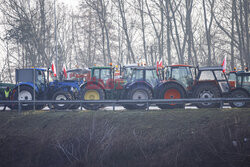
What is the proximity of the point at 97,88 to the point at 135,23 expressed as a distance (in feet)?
59.8

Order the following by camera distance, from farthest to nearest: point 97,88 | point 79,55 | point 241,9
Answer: point 79,55 → point 241,9 → point 97,88

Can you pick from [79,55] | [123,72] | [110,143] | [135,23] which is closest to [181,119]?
[110,143]

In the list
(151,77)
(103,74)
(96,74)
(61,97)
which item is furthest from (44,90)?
(151,77)

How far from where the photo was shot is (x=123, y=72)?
12.8 meters

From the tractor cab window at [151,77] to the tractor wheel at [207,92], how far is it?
197 cm

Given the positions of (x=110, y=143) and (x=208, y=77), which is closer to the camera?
(x=110, y=143)

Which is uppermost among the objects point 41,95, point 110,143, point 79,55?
point 79,55

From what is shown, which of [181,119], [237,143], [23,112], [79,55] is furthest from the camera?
[79,55]

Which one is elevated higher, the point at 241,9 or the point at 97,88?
the point at 241,9

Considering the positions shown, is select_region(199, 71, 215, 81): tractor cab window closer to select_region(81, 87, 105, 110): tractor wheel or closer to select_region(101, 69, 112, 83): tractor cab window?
select_region(101, 69, 112, 83): tractor cab window

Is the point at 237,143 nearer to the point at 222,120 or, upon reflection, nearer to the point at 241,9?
the point at 222,120

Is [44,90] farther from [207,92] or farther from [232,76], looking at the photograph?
[232,76]

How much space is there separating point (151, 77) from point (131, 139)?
4.44 meters

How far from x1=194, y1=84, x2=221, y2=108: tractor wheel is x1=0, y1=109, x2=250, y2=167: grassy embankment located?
157 centimetres
